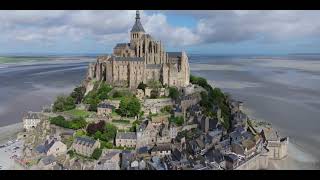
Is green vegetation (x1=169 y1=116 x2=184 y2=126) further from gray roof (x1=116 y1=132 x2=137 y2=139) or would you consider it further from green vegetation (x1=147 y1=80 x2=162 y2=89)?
green vegetation (x1=147 y1=80 x2=162 y2=89)

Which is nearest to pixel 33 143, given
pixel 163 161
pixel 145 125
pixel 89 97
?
pixel 89 97

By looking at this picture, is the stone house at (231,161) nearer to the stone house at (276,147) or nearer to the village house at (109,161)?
the stone house at (276,147)

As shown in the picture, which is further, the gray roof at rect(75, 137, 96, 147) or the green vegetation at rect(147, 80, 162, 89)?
the green vegetation at rect(147, 80, 162, 89)

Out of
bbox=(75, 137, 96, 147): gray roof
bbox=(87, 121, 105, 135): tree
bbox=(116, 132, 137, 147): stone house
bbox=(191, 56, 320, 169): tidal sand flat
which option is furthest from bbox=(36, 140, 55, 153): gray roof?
bbox=(191, 56, 320, 169): tidal sand flat

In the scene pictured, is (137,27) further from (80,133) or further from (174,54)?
(80,133)

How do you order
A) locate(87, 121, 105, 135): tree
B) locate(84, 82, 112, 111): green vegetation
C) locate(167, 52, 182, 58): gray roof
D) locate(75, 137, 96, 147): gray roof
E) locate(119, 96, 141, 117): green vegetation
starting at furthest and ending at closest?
locate(167, 52, 182, 58): gray roof, locate(84, 82, 112, 111): green vegetation, locate(119, 96, 141, 117): green vegetation, locate(87, 121, 105, 135): tree, locate(75, 137, 96, 147): gray roof

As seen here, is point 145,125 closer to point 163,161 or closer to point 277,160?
point 163,161

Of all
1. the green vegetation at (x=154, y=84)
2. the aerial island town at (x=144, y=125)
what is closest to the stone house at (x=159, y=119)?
the aerial island town at (x=144, y=125)
